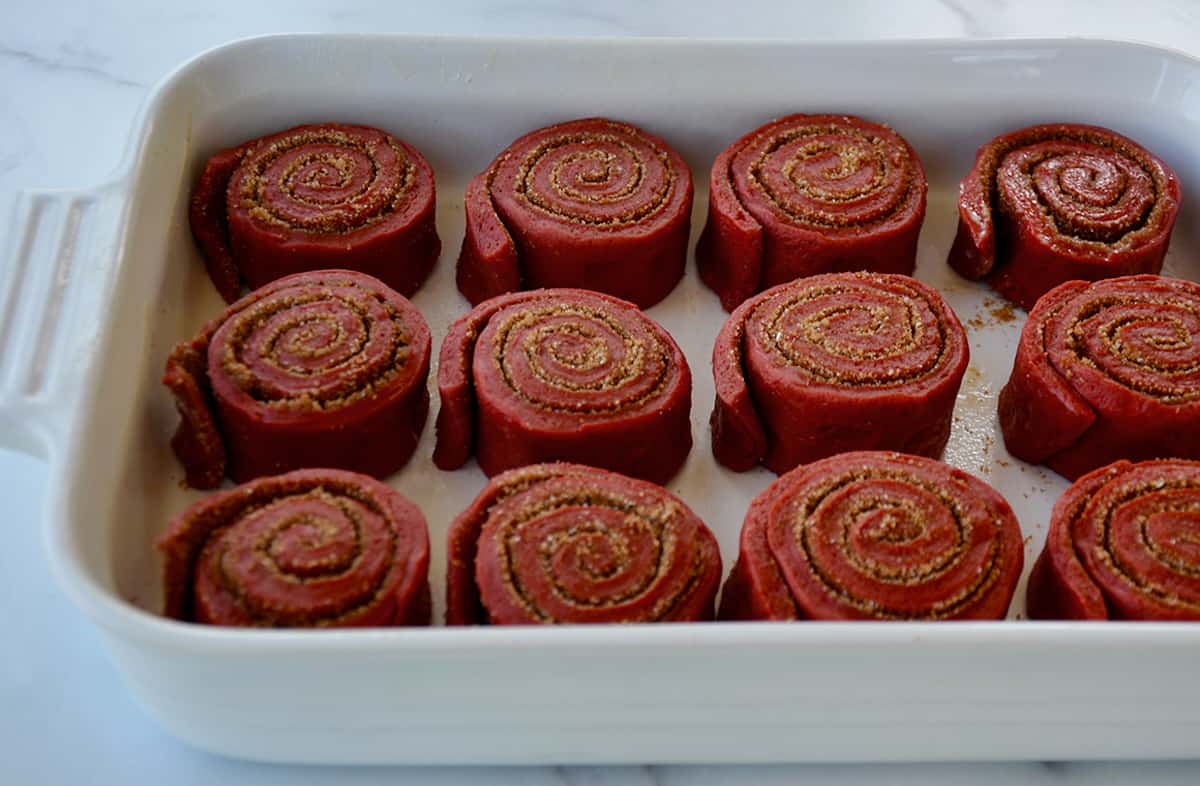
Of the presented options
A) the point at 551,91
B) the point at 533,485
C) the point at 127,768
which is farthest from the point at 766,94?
the point at 127,768

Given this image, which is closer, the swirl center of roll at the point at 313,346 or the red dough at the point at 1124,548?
the red dough at the point at 1124,548

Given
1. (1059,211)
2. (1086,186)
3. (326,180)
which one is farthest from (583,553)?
(1086,186)

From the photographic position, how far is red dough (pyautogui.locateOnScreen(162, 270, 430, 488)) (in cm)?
220

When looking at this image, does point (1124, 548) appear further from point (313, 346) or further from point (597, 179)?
point (313, 346)

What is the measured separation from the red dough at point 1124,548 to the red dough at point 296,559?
1.02m

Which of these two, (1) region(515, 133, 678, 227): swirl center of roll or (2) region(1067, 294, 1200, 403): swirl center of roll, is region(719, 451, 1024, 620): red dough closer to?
(2) region(1067, 294, 1200, 403): swirl center of roll

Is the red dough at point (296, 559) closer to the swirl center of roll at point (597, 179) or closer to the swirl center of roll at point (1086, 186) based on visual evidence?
the swirl center of roll at point (597, 179)

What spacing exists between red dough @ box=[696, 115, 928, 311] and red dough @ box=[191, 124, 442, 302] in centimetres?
63

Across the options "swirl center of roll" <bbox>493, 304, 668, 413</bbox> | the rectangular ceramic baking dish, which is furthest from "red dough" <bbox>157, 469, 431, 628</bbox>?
"swirl center of roll" <bbox>493, 304, 668, 413</bbox>

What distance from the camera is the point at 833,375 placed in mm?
2312

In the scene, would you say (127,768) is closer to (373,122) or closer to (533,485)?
(533,485)

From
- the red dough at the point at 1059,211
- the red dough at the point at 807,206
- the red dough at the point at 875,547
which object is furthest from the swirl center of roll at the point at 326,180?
the red dough at the point at 1059,211

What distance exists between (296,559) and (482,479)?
0.54 metres

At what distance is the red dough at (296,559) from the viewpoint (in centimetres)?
187
